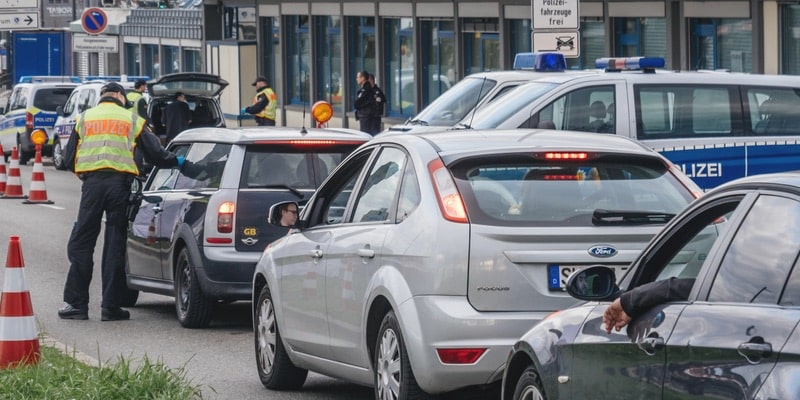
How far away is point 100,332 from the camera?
12.1 m

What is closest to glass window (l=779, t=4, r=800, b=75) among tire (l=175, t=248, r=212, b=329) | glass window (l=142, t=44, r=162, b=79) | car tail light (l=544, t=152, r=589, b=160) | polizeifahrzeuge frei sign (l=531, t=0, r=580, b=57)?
polizeifahrzeuge frei sign (l=531, t=0, r=580, b=57)

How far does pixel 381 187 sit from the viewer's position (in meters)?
8.08

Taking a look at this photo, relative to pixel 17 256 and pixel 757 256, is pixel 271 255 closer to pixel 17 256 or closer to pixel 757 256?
pixel 17 256

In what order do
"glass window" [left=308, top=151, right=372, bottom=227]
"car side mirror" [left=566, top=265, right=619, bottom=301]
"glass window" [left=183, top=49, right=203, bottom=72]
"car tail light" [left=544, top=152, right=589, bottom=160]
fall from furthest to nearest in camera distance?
1. "glass window" [left=183, top=49, right=203, bottom=72]
2. "glass window" [left=308, top=151, right=372, bottom=227]
3. "car tail light" [left=544, top=152, right=589, bottom=160]
4. "car side mirror" [left=566, top=265, right=619, bottom=301]

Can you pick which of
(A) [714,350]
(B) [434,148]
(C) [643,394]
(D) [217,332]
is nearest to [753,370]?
(A) [714,350]

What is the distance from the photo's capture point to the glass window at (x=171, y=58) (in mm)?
54906

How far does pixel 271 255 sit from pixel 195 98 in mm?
16897

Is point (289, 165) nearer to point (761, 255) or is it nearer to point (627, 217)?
point (627, 217)

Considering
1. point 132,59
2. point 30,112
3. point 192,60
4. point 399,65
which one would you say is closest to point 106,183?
point 399,65

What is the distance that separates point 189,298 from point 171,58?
4502 cm

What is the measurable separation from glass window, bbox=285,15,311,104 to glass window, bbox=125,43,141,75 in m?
17.5

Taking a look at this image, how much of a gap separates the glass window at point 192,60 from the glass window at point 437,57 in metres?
16.6

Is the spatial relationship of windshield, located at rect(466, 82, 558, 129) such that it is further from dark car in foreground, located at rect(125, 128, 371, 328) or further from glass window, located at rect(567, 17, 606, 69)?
glass window, located at rect(567, 17, 606, 69)

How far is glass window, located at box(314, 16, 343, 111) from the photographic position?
40.8 metres
